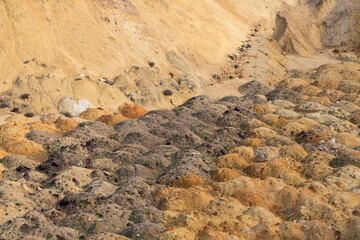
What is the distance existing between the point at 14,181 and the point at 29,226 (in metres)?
5.94

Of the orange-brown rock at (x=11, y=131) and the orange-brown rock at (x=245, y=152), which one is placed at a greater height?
the orange-brown rock at (x=245, y=152)

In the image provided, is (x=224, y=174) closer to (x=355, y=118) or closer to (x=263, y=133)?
(x=263, y=133)

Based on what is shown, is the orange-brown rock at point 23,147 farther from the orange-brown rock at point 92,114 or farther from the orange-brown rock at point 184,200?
the orange-brown rock at point 184,200

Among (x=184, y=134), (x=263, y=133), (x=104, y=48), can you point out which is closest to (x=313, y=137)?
(x=263, y=133)

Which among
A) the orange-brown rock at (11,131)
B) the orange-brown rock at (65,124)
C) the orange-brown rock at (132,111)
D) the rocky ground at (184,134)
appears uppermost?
the rocky ground at (184,134)

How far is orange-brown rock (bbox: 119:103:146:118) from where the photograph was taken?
40500 mm

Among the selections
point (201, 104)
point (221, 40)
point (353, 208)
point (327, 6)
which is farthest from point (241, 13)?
point (353, 208)

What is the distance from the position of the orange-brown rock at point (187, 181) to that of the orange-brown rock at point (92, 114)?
15.2 m

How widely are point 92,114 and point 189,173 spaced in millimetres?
15504

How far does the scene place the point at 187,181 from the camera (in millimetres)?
25250

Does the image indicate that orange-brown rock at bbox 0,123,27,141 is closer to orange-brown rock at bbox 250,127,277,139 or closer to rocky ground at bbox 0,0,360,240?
rocky ground at bbox 0,0,360,240

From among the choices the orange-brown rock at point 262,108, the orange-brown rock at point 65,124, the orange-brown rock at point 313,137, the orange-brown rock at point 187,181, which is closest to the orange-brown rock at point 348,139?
the orange-brown rock at point 313,137

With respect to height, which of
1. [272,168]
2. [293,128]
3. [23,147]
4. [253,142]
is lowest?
[23,147]

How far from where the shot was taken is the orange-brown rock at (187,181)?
2516 centimetres
